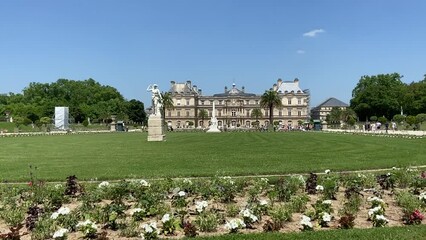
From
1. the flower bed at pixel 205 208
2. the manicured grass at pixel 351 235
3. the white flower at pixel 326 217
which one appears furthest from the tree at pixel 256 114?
the manicured grass at pixel 351 235

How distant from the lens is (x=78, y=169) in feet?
→ 52.5

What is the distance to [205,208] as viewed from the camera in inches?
344

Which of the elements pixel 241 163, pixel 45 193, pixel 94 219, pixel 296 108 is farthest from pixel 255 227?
pixel 296 108

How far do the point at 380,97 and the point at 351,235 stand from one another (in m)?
106

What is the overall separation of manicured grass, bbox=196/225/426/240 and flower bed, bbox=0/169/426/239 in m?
0.36

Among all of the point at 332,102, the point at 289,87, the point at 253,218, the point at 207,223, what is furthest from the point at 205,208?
the point at 332,102

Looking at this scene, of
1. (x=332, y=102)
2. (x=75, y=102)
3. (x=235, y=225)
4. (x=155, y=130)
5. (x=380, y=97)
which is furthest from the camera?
(x=332, y=102)

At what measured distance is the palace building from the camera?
13512 centimetres

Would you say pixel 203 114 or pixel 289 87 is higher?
pixel 289 87

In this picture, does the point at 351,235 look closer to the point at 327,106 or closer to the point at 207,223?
the point at 207,223

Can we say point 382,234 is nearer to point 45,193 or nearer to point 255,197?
point 255,197

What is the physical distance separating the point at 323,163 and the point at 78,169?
9.42 metres

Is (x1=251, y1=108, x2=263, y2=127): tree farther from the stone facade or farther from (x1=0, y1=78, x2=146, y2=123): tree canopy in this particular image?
the stone facade

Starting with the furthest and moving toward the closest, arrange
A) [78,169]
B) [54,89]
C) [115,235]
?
[54,89], [78,169], [115,235]
